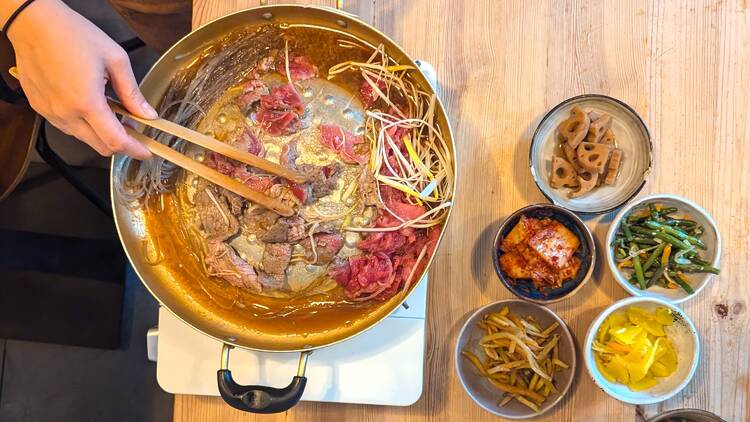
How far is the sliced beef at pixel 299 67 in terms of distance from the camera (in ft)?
4.35

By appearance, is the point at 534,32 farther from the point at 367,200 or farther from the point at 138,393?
the point at 138,393

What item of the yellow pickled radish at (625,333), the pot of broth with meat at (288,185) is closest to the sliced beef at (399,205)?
the pot of broth with meat at (288,185)

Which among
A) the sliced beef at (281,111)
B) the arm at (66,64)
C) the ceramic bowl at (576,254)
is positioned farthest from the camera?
the sliced beef at (281,111)

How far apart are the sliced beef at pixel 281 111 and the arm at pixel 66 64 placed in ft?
1.13

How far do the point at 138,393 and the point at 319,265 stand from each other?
4.27 ft

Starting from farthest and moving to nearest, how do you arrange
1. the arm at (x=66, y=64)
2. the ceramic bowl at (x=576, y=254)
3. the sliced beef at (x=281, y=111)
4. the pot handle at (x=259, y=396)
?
the sliced beef at (x=281, y=111) < the ceramic bowl at (x=576, y=254) < the pot handle at (x=259, y=396) < the arm at (x=66, y=64)

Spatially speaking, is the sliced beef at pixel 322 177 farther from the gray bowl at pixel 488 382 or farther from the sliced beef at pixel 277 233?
the gray bowl at pixel 488 382

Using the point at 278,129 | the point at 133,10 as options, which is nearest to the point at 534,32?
the point at 278,129

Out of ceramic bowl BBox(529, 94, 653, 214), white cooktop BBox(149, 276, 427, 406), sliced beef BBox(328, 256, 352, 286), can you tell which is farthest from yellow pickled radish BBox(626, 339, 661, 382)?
sliced beef BBox(328, 256, 352, 286)

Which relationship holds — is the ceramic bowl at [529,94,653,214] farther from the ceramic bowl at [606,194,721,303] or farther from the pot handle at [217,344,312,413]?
the pot handle at [217,344,312,413]

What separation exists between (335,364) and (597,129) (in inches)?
33.3

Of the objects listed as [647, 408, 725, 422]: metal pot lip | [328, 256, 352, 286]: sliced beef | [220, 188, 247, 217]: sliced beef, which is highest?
[220, 188, 247, 217]: sliced beef

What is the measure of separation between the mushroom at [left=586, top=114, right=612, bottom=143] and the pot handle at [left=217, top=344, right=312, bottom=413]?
858mm

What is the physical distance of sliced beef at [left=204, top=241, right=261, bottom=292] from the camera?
131 cm
